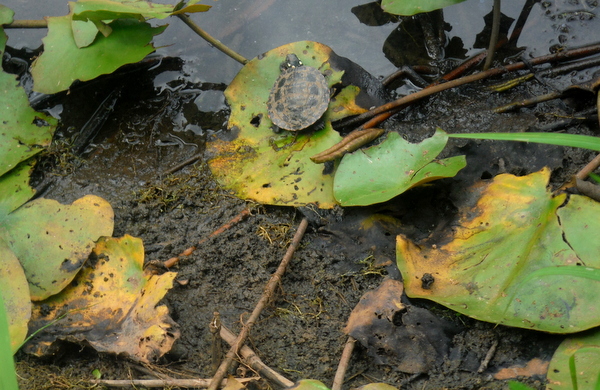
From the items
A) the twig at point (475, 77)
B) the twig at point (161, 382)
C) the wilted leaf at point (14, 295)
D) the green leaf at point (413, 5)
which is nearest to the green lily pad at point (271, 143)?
the twig at point (475, 77)

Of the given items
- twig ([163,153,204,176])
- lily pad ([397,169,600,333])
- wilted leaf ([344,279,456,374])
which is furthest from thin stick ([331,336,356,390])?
twig ([163,153,204,176])

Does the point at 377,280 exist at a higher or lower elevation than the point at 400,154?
lower

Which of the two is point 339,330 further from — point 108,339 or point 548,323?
point 108,339

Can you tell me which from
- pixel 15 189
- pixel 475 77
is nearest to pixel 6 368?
pixel 15 189

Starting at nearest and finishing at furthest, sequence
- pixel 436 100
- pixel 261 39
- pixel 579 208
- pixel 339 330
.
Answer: pixel 579 208
pixel 339 330
pixel 436 100
pixel 261 39

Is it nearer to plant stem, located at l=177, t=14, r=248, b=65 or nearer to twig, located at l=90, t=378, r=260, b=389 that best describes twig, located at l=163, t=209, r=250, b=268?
twig, located at l=90, t=378, r=260, b=389

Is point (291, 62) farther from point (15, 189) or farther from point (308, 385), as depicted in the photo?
point (308, 385)

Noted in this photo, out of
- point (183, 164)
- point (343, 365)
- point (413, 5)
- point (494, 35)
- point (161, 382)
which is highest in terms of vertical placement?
point (413, 5)

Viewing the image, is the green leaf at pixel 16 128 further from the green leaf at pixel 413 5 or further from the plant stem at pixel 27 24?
the green leaf at pixel 413 5

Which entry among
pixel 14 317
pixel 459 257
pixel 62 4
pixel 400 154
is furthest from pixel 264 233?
pixel 62 4
